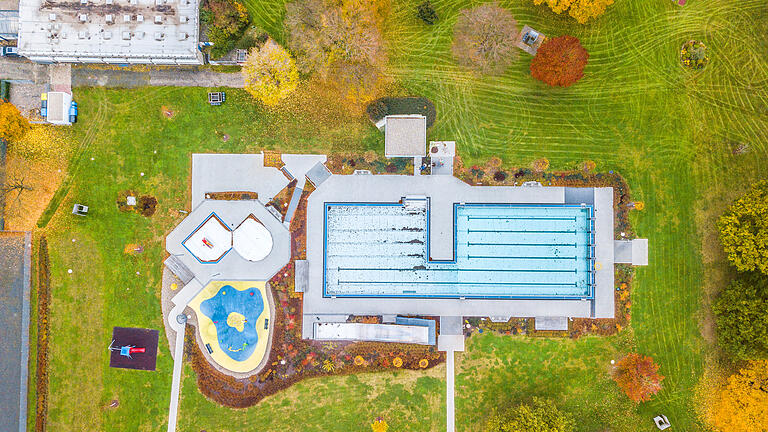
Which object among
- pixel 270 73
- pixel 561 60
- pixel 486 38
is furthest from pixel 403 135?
pixel 561 60

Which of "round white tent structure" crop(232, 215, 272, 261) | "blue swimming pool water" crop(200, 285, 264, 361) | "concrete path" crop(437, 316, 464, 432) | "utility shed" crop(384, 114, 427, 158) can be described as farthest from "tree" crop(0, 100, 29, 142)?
"concrete path" crop(437, 316, 464, 432)

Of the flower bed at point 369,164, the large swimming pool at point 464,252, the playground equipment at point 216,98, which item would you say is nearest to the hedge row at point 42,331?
the playground equipment at point 216,98

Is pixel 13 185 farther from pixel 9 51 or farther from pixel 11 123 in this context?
pixel 9 51

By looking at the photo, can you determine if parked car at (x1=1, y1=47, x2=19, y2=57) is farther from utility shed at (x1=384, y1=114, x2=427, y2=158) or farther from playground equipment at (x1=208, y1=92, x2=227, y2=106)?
utility shed at (x1=384, y1=114, x2=427, y2=158)

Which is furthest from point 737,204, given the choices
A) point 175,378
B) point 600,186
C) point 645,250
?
point 175,378

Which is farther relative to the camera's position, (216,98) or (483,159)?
(483,159)

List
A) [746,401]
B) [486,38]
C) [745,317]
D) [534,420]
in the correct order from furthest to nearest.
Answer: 1. [486,38]
2. [746,401]
3. [745,317]
4. [534,420]

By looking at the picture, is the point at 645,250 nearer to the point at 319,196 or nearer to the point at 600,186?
the point at 600,186
